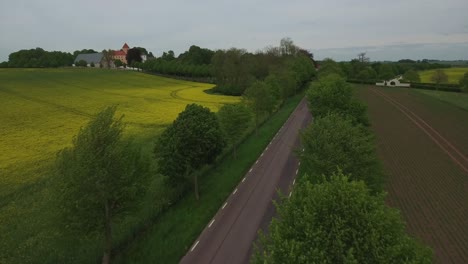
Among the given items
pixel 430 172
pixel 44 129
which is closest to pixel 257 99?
pixel 430 172

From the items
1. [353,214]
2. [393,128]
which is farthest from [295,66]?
[353,214]

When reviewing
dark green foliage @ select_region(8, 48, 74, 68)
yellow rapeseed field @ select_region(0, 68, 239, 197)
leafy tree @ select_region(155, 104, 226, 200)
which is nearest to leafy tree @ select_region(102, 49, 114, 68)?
dark green foliage @ select_region(8, 48, 74, 68)

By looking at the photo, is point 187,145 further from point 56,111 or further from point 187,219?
point 56,111

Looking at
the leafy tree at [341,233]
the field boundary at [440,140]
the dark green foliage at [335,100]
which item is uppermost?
the dark green foliage at [335,100]

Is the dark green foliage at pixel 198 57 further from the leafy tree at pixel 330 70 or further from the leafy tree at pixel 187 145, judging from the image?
the leafy tree at pixel 187 145

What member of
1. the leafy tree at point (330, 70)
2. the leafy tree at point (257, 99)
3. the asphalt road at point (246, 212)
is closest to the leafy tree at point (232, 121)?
the asphalt road at point (246, 212)

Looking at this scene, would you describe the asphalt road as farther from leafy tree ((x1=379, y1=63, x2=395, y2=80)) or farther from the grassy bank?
leafy tree ((x1=379, y1=63, x2=395, y2=80))
